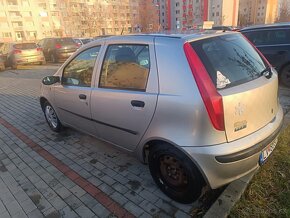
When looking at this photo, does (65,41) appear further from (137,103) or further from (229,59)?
(229,59)

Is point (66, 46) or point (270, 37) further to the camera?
point (66, 46)

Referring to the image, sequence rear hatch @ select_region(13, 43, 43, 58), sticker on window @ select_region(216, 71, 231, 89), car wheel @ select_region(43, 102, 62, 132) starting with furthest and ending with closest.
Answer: rear hatch @ select_region(13, 43, 43, 58), car wheel @ select_region(43, 102, 62, 132), sticker on window @ select_region(216, 71, 231, 89)

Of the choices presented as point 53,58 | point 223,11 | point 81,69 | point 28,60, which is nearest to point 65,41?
point 53,58

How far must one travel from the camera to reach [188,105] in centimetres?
202

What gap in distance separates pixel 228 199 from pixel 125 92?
61.6 inches

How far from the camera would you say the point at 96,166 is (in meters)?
3.29

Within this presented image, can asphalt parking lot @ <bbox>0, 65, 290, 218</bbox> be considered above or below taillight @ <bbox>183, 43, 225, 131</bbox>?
below

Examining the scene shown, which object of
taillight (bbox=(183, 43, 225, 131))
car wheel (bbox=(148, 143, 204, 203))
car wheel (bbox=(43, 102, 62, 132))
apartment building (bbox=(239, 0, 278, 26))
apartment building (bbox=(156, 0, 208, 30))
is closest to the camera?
taillight (bbox=(183, 43, 225, 131))

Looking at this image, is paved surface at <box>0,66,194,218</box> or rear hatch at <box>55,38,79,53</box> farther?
rear hatch at <box>55,38,79,53</box>

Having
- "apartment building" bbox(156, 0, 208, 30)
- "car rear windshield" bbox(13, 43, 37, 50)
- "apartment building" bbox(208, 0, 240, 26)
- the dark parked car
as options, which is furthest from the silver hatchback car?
"apartment building" bbox(208, 0, 240, 26)

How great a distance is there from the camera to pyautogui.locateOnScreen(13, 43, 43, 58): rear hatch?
13589 mm

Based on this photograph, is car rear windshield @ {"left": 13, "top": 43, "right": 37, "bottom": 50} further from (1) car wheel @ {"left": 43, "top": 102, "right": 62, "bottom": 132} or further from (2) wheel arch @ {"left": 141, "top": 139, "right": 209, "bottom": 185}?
Result: (2) wheel arch @ {"left": 141, "top": 139, "right": 209, "bottom": 185}

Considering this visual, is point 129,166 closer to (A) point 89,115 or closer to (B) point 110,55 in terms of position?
(A) point 89,115

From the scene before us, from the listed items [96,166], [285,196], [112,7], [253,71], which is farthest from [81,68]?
[112,7]
